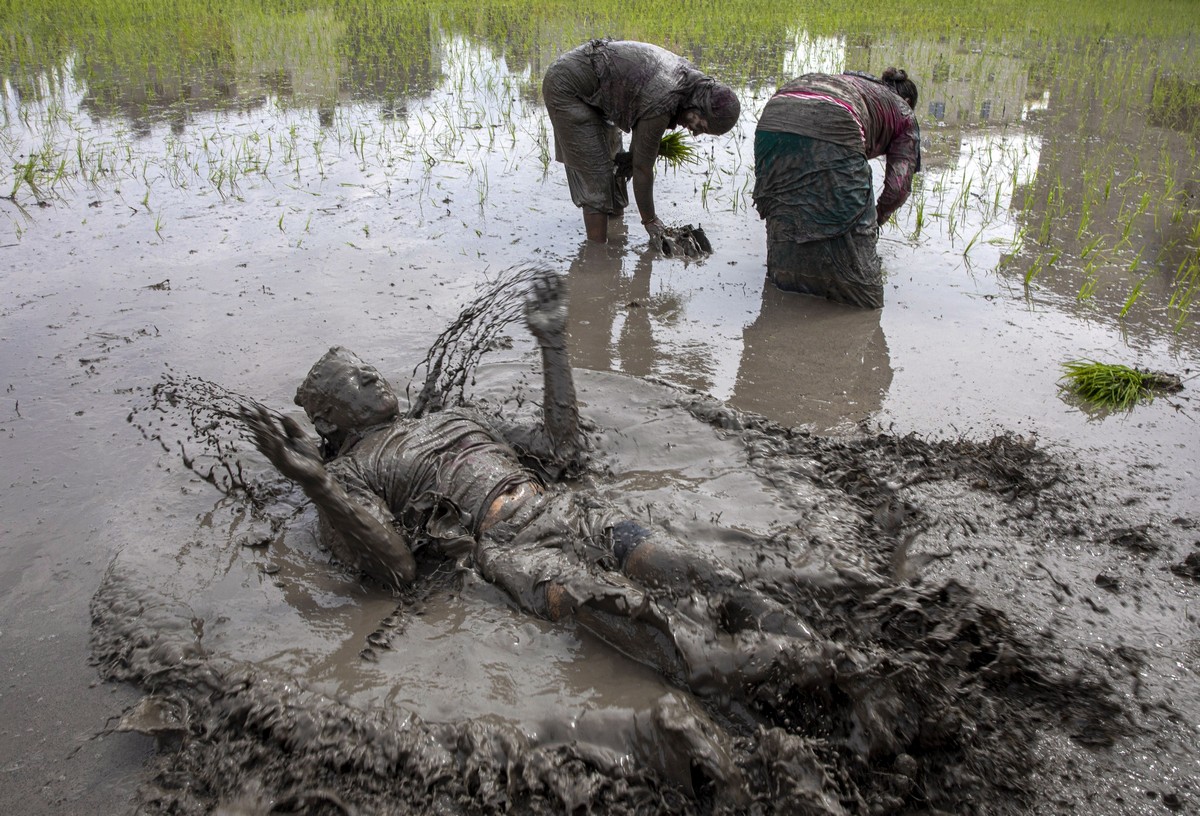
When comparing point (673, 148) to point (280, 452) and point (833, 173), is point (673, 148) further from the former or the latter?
point (280, 452)

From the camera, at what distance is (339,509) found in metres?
2.58

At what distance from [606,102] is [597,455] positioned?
283 centimetres

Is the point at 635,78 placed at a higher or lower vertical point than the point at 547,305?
higher

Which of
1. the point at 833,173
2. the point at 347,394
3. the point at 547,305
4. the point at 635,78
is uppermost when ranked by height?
the point at 635,78

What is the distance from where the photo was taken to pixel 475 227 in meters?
5.85

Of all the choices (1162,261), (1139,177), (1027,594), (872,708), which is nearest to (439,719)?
(872,708)

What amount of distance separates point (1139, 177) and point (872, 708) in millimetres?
6408

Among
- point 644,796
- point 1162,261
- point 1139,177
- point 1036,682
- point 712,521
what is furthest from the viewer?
point 1139,177

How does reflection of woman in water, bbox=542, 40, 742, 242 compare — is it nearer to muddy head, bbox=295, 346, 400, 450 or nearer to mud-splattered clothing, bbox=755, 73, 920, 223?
mud-splattered clothing, bbox=755, 73, 920, 223

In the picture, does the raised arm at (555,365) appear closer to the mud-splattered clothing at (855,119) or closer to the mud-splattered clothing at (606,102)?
the mud-splattered clothing at (855,119)

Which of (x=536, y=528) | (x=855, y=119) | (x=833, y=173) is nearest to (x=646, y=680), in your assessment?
(x=536, y=528)

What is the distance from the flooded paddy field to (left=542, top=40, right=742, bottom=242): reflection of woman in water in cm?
42

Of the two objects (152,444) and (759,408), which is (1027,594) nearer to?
(759,408)

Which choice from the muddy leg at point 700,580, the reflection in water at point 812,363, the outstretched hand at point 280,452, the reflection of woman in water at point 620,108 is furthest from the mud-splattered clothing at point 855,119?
the outstretched hand at point 280,452
